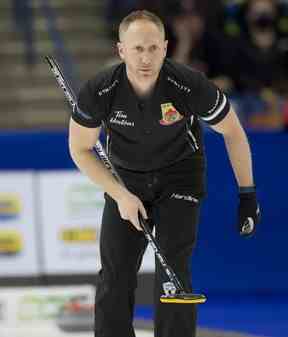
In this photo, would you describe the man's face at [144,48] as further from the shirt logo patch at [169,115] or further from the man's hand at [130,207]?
the man's hand at [130,207]

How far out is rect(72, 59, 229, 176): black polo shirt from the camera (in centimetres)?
583

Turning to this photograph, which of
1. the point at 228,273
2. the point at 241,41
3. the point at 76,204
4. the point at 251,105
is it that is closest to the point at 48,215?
the point at 76,204

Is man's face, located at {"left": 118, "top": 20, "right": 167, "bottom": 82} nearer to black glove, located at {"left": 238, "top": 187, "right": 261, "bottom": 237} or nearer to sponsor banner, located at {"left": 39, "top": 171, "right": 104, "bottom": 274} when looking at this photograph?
black glove, located at {"left": 238, "top": 187, "right": 261, "bottom": 237}

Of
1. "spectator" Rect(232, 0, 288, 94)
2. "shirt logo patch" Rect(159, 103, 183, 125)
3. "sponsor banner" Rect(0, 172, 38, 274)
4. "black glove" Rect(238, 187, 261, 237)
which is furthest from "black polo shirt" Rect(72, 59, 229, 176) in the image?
"spectator" Rect(232, 0, 288, 94)

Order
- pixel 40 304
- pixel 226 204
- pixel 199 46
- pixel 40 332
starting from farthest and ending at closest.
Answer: pixel 199 46, pixel 226 204, pixel 40 304, pixel 40 332

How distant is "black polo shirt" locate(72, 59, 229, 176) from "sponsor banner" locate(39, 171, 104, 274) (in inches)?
114

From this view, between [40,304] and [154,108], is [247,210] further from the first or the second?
[40,304]

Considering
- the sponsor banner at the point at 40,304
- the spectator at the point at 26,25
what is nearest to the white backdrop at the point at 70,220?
the sponsor banner at the point at 40,304

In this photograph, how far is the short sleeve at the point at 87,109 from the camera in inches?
230

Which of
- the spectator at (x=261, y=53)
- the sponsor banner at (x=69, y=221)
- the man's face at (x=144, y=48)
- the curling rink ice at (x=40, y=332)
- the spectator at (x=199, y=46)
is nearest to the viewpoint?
the man's face at (x=144, y=48)

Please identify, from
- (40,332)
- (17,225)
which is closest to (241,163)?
(40,332)

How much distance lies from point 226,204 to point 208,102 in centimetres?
327

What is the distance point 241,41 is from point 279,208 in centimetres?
238

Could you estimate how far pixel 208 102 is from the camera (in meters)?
5.83
